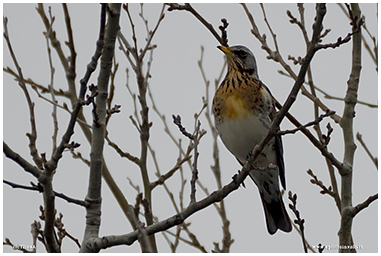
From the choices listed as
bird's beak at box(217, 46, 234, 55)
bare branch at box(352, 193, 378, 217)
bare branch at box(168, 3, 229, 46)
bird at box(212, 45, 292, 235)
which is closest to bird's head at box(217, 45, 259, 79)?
bird at box(212, 45, 292, 235)

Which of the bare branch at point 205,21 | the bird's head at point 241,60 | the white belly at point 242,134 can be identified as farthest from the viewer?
the bird's head at point 241,60

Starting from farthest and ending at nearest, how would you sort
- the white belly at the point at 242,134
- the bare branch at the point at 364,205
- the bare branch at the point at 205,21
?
the white belly at the point at 242,134
the bare branch at the point at 205,21
the bare branch at the point at 364,205

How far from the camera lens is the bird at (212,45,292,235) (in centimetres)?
475

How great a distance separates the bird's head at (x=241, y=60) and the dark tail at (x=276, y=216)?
4.89 feet

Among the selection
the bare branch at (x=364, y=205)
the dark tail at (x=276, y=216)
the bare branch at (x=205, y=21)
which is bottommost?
the bare branch at (x=364, y=205)

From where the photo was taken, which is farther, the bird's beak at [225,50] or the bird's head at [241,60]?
the bird's head at [241,60]

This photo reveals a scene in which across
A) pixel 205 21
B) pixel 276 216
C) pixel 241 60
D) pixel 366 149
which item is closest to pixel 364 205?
pixel 366 149

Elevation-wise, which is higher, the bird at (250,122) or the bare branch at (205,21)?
the bare branch at (205,21)

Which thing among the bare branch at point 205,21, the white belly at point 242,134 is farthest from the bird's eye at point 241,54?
the white belly at point 242,134

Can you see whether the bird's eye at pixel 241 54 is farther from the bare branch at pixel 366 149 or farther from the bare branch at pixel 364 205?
the bare branch at pixel 364 205

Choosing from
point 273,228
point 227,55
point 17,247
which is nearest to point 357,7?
point 227,55

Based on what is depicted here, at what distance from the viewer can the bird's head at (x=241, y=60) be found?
528cm

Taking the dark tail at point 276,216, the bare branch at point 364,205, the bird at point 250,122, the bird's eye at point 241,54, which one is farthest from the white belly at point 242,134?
the bare branch at point 364,205

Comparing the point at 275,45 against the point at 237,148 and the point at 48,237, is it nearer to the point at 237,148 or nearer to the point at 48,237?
the point at 237,148
